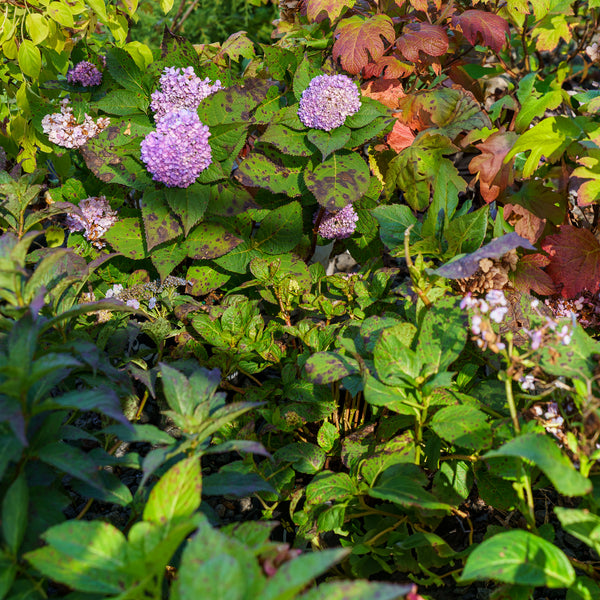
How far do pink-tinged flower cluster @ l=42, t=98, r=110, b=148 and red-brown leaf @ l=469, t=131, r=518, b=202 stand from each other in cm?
122

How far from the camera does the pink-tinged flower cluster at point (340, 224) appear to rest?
1.85 meters

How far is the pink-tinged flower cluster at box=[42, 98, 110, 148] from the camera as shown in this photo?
1.85 metres

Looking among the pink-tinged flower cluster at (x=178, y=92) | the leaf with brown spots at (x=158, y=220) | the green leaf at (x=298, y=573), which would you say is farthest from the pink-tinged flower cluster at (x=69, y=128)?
the green leaf at (x=298, y=573)

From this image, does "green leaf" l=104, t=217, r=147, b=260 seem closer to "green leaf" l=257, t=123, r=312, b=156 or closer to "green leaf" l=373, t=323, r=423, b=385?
"green leaf" l=257, t=123, r=312, b=156

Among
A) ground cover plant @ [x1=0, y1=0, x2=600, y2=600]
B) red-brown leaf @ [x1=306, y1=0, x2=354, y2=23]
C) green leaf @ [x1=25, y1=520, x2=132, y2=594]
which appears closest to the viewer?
green leaf @ [x1=25, y1=520, x2=132, y2=594]

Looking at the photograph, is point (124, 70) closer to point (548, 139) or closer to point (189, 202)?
point (189, 202)

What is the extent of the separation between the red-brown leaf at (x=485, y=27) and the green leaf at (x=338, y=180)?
1.85ft

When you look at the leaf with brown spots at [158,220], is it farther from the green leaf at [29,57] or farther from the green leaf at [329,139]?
the green leaf at [29,57]

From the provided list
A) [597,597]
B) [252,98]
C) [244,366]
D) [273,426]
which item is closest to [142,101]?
[252,98]

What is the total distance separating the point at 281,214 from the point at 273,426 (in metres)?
0.74

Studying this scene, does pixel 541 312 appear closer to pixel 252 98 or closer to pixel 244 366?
Result: pixel 244 366

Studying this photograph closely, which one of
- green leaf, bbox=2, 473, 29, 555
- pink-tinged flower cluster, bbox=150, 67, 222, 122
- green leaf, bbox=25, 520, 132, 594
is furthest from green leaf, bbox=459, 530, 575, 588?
pink-tinged flower cluster, bbox=150, 67, 222, 122

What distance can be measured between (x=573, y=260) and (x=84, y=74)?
1.68 m

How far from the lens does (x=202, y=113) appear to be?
5.73 feet
